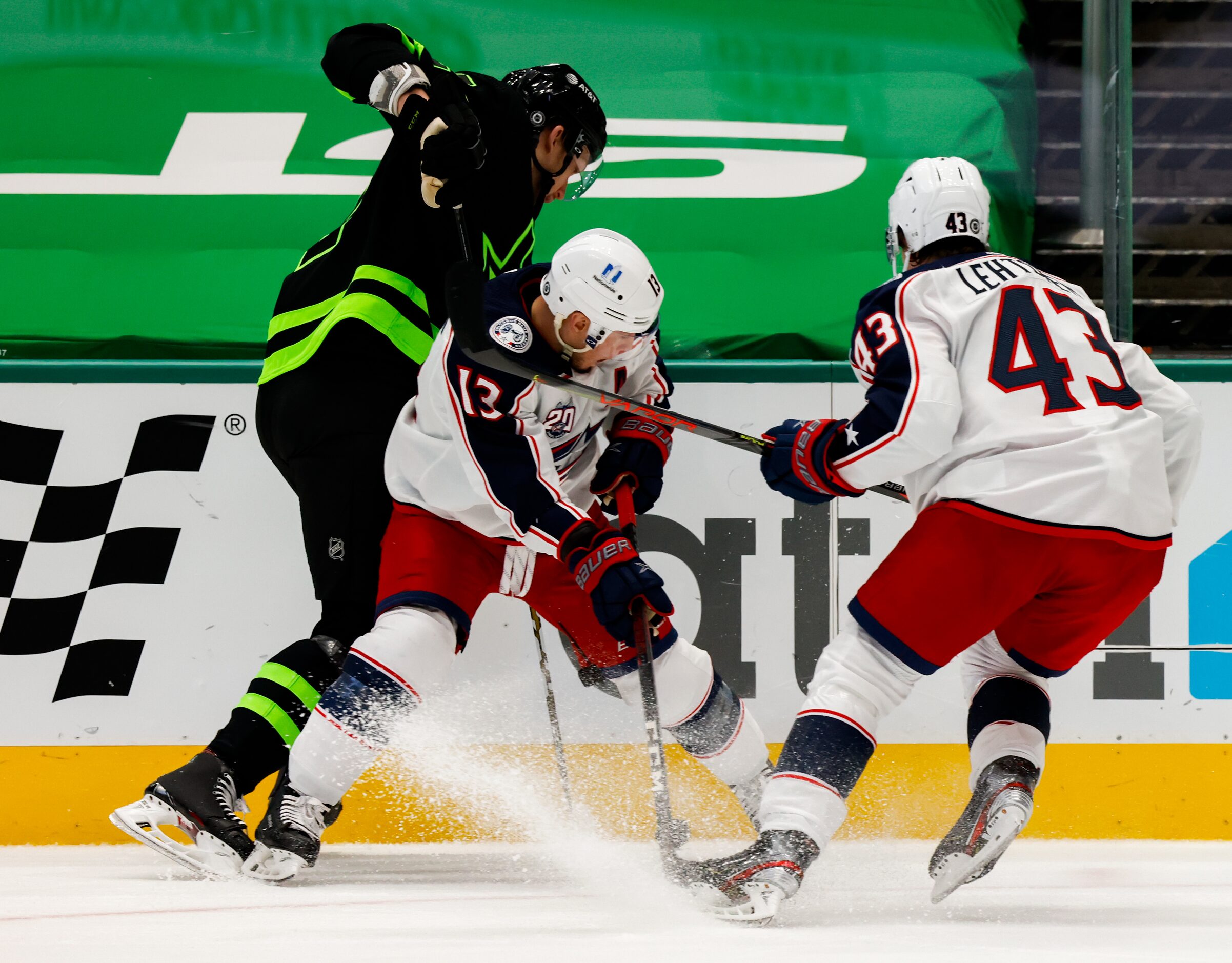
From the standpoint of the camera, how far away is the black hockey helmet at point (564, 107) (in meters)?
2.24

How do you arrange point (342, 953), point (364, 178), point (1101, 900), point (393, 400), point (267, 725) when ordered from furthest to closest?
point (364, 178) → point (393, 400) → point (267, 725) → point (1101, 900) → point (342, 953)

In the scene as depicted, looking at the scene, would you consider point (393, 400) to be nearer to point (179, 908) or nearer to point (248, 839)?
point (248, 839)

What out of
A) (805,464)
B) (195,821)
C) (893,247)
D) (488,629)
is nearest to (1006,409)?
(805,464)

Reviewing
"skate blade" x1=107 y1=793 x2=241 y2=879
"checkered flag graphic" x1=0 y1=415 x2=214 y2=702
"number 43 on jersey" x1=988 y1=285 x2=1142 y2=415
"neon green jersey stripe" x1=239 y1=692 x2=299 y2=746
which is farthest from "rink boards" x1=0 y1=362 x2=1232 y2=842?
"number 43 on jersey" x1=988 y1=285 x2=1142 y2=415

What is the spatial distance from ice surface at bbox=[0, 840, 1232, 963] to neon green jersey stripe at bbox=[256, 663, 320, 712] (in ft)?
0.97

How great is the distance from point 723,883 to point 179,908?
77 cm

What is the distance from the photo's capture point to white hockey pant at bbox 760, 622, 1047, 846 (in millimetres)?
1697

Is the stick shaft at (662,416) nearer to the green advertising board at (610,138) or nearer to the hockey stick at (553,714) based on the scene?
the hockey stick at (553,714)

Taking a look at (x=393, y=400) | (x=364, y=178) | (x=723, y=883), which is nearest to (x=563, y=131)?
(x=393, y=400)

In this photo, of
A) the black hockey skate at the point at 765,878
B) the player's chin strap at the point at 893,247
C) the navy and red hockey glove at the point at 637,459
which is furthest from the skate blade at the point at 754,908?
the player's chin strap at the point at 893,247

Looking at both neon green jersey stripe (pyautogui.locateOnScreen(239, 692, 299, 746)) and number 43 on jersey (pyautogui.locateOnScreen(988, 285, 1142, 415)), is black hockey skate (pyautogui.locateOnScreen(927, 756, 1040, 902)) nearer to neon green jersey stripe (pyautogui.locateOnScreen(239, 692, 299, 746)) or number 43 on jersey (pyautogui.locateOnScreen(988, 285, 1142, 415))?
number 43 on jersey (pyautogui.locateOnScreen(988, 285, 1142, 415))

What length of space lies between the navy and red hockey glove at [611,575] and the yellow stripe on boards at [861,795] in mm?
803

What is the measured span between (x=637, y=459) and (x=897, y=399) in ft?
1.72

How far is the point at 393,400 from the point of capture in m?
2.25
